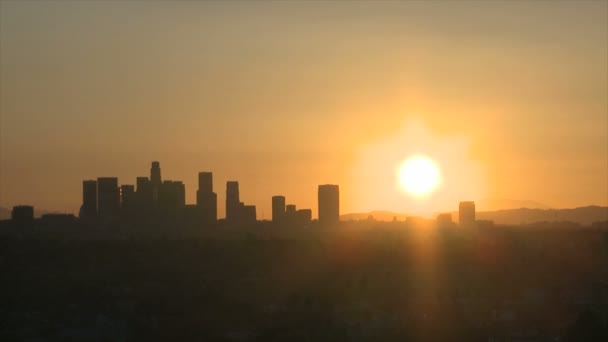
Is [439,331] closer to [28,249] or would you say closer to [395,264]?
[395,264]

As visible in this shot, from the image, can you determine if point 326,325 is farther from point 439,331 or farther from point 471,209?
point 471,209

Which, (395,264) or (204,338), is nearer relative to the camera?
(204,338)

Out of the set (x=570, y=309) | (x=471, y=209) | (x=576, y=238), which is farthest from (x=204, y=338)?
(x=471, y=209)

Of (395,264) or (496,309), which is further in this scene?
(395,264)

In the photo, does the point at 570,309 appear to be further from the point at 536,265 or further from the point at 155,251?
the point at 155,251

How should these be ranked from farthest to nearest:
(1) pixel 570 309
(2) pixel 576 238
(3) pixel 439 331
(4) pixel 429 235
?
(4) pixel 429 235
(2) pixel 576 238
(1) pixel 570 309
(3) pixel 439 331

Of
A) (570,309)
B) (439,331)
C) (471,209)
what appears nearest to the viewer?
(439,331)

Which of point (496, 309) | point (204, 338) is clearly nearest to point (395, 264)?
point (496, 309)

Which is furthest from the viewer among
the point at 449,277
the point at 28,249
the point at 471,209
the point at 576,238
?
the point at 471,209


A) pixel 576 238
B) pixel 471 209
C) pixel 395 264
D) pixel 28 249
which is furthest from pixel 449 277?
pixel 471 209

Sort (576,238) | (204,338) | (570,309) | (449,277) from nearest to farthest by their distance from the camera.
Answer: (204,338)
(570,309)
(449,277)
(576,238)
